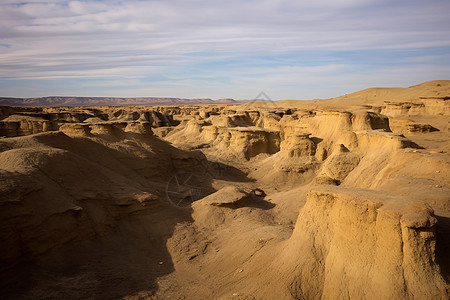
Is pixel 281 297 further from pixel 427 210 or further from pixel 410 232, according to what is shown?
pixel 427 210

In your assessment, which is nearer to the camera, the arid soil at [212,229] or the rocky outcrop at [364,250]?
the rocky outcrop at [364,250]

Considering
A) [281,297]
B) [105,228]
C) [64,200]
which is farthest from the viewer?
[105,228]

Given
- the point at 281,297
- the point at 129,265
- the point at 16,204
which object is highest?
the point at 16,204

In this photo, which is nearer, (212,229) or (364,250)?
(364,250)

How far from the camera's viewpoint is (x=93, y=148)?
14445 millimetres

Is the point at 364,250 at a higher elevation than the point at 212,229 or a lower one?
higher

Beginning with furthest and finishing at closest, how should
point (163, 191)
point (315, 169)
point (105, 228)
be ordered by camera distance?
point (315, 169) → point (163, 191) → point (105, 228)

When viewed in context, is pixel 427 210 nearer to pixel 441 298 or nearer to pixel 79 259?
pixel 441 298

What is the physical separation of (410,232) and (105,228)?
8411mm

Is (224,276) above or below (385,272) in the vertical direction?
below

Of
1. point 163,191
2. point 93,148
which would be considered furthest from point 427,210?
point 93,148

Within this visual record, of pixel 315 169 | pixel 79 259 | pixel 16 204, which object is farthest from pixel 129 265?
pixel 315 169

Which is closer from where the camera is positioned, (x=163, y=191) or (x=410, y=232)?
(x=410, y=232)

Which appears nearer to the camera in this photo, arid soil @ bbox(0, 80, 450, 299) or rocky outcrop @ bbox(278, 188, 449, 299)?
rocky outcrop @ bbox(278, 188, 449, 299)
